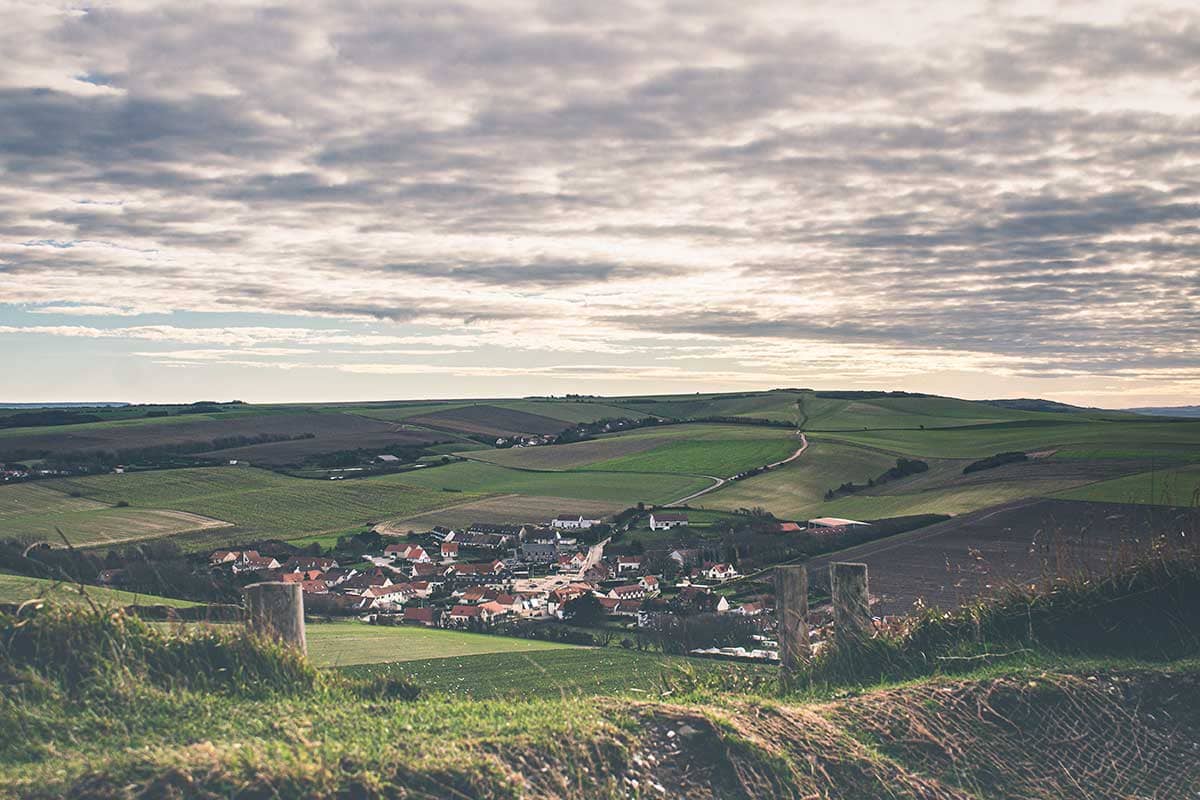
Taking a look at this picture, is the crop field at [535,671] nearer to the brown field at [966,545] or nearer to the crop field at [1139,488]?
the brown field at [966,545]

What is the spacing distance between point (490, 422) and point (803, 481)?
50.7m

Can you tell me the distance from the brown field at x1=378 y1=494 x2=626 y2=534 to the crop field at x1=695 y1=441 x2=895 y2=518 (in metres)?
6.91

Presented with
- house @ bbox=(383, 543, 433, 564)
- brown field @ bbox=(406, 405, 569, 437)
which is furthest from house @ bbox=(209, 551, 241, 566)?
brown field @ bbox=(406, 405, 569, 437)

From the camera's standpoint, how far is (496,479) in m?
76.7

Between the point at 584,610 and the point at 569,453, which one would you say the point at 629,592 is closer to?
the point at 584,610

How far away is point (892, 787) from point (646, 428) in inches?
3811

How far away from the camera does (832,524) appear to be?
1870 inches

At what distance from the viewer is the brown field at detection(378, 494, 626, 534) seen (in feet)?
195

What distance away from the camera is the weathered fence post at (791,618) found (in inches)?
327

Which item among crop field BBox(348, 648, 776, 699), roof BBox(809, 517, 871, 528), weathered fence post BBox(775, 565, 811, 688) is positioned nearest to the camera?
weathered fence post BBox(775, 565, 811, 688)

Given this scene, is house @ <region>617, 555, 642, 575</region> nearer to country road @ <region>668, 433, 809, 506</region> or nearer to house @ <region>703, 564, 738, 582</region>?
house @ <region>703, 564, 738, 582</region>

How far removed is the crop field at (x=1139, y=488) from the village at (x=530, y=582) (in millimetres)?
10216

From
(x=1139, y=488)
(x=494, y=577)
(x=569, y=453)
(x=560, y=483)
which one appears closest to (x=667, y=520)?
(x=494, y=577)

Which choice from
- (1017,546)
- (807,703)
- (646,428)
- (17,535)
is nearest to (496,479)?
(646,428)
